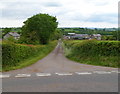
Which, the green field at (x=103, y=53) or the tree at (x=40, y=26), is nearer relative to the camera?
the green field at (x=103, y=53)

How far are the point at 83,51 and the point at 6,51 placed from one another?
11.4 meters

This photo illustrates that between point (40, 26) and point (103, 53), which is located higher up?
point (40, 26)

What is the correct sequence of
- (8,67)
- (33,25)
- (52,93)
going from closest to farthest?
1. (52,93)
2. (8,67)
3. (33,25)

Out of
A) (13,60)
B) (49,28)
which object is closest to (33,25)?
(49,28)

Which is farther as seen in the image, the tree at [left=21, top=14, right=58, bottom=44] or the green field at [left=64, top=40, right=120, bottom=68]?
the tree at [left=21, top=14, right=58, bottom=44]

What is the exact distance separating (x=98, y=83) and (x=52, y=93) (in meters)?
2.62

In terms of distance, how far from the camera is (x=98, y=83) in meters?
9.01

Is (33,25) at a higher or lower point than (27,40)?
higher

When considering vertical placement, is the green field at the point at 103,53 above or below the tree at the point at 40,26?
below

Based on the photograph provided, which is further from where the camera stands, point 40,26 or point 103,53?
point 40,26

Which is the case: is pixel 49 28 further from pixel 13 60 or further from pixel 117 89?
pixel 117 89

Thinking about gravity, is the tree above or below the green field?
above

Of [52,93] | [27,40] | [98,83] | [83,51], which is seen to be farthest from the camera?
[27,40]

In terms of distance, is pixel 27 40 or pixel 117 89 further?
pixel 27 40
